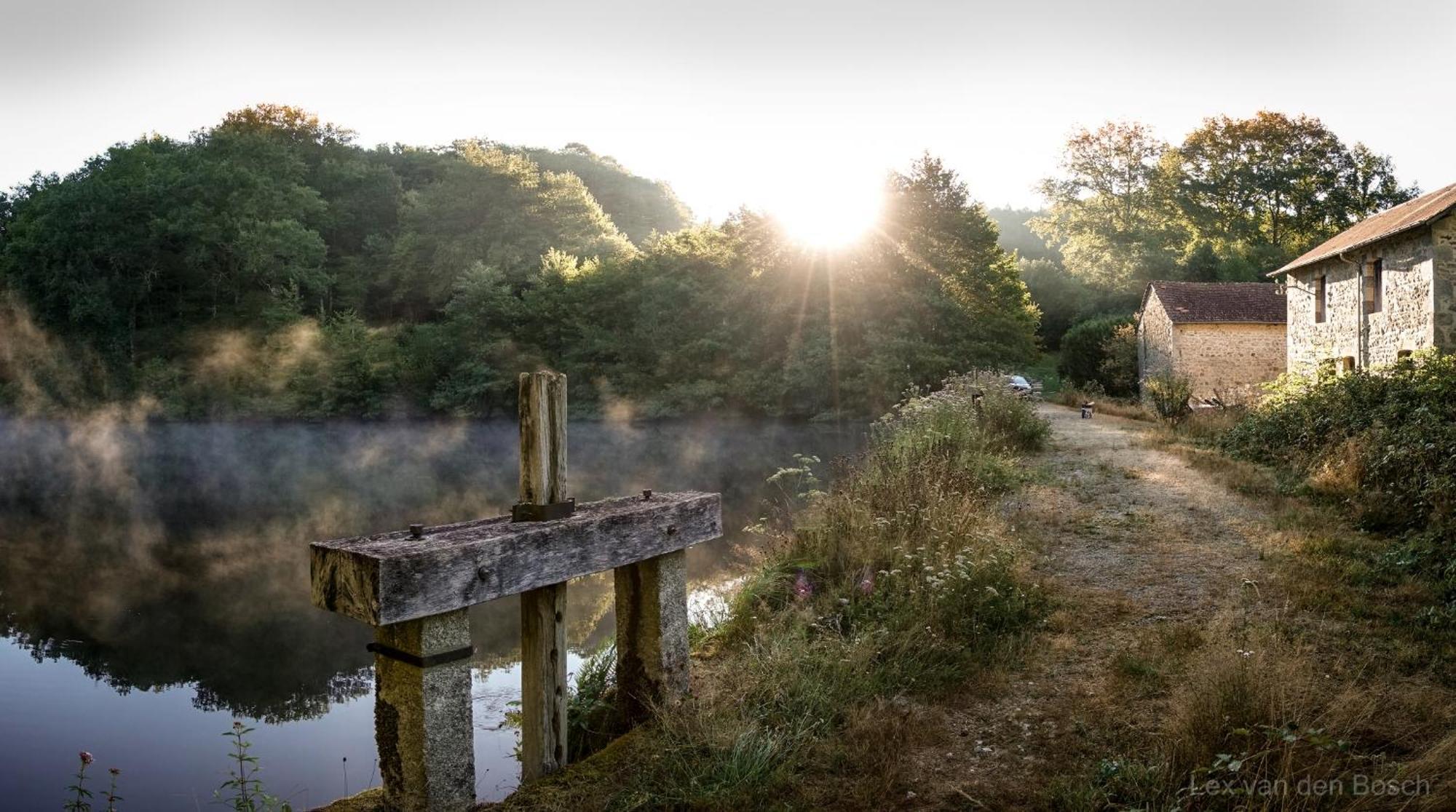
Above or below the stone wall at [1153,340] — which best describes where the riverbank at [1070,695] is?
below

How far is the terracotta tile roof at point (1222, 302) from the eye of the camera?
26953 mm

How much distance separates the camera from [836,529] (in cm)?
655

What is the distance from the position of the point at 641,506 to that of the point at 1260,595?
456 cm

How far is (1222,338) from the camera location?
27078mm

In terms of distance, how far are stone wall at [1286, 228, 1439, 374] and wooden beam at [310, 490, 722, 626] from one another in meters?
15.6

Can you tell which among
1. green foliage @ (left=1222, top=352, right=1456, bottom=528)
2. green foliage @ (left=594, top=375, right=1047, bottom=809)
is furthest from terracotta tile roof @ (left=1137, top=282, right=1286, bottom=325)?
green foliage @ (left=594, top=375, right=1047, bottom=809)

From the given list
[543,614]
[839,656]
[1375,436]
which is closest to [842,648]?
[839,656]

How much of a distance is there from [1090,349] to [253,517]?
101 feet

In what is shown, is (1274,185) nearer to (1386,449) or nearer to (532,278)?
(532,278)

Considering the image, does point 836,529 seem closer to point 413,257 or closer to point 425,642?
point 425,642

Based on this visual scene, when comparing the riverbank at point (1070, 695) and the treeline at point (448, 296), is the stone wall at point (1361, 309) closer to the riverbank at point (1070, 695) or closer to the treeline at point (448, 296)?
the treeline at point (448, 296)

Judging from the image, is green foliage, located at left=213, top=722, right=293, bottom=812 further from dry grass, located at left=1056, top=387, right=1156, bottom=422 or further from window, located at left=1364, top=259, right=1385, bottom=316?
window, located at left=1364, top=259, right=1385, bottom=316

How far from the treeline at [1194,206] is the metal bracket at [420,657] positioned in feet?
114

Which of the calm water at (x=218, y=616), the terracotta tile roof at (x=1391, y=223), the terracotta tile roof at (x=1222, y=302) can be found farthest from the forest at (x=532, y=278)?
the terracotta tile roof at (x=1391, y=223)
